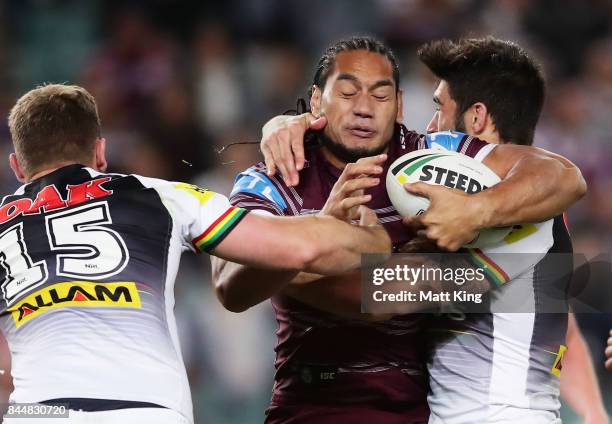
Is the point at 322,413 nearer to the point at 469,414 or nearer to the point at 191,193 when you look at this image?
the point at 469,414

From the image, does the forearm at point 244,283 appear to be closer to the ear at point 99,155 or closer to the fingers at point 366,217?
the fingers at point 366,217

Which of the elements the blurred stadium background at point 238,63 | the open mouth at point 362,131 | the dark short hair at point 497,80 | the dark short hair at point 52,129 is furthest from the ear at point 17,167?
the blurred stadium background at point 238,63

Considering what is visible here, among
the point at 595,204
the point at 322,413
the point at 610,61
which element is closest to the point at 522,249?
the point at 322,413

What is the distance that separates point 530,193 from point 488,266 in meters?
0.34

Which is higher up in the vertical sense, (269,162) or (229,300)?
(269,162)

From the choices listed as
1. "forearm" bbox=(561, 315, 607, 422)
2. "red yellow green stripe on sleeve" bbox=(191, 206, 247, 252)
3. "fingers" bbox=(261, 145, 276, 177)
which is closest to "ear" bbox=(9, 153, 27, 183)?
"red yellow green stripe on sleeve" bbox=(191, 206, 247, 252)

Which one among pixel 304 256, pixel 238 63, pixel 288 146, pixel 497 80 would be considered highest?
pixel 238 63

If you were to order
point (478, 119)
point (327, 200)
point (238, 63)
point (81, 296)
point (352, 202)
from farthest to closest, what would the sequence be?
point (238, 63) < point (478, 119) < point (327, 200) < point (352, 202) < point (81, 296)

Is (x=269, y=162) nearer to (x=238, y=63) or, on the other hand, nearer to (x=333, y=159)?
(x=333, y=159)

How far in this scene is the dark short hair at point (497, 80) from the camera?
4328 mm

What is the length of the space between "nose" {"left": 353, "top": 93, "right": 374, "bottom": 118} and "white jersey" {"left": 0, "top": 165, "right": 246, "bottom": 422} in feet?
2.84

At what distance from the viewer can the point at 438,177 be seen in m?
3.69

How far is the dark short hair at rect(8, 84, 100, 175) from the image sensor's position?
362 centimetres

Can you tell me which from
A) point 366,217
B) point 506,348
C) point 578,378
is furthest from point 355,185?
point 578,378
